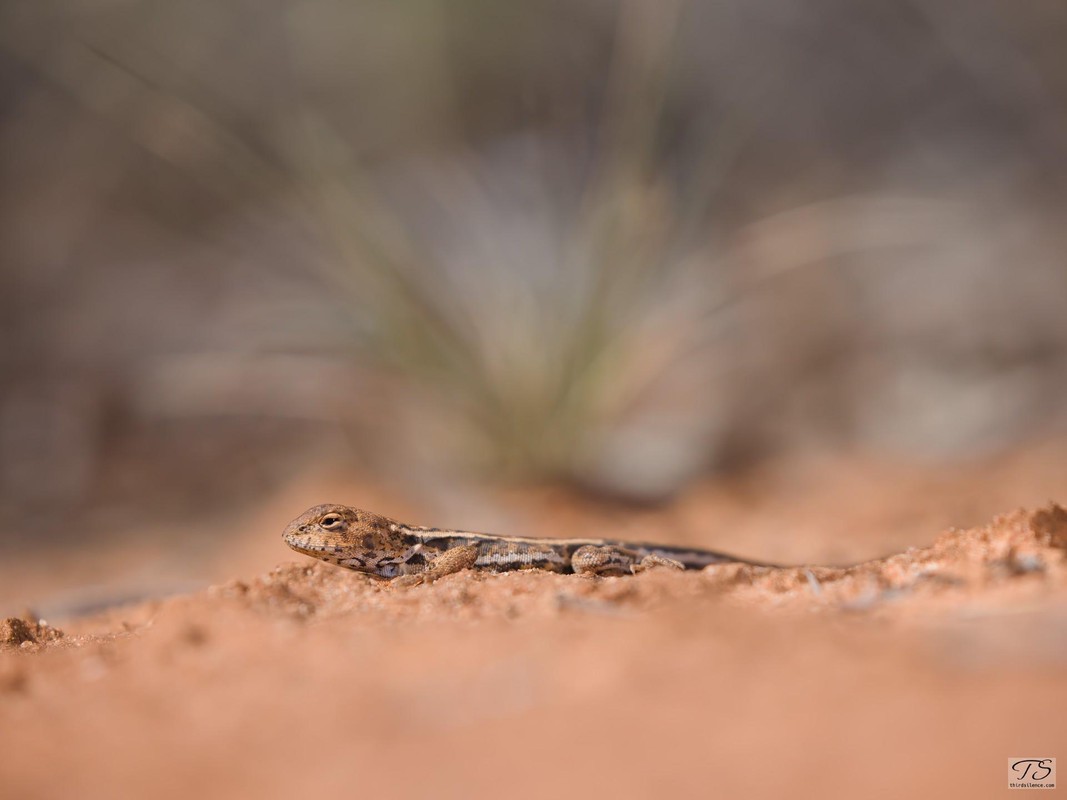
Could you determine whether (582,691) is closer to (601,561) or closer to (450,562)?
(601,561)

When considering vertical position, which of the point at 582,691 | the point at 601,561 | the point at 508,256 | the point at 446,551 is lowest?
the point at 582,691

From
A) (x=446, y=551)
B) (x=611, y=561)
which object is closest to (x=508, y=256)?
(x=446, y=551)

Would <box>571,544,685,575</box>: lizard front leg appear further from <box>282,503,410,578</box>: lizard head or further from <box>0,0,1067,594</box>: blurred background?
<box>0,0,1067,594</box>: blurred background

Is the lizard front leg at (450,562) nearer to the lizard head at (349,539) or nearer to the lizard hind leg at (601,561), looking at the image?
the lizard head at (349,539)

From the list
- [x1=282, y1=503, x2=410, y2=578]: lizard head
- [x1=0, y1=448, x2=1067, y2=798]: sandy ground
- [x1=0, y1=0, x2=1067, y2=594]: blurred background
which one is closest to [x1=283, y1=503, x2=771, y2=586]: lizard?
[x1=282, y1=503, x2=410, y2=578]: lizard head

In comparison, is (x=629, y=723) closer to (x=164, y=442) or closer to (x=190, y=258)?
(x=164, y=442)

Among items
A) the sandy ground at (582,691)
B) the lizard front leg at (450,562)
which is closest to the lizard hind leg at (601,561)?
the lizard front leg at (450,562)

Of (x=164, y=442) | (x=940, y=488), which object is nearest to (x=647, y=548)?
(x=940, y=488)
